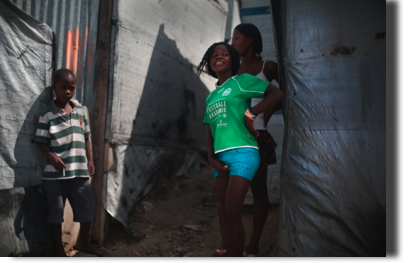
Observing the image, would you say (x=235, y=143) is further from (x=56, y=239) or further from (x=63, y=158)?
(x=56, y=239)

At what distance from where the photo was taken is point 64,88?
2.73m

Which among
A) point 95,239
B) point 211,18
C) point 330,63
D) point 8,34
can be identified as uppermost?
point 211,18

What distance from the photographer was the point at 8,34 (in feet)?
8.61

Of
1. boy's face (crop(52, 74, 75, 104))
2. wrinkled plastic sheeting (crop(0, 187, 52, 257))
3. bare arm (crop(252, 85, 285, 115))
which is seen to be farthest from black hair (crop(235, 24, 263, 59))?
wrinkled plastic sheeting (crop(0, 187, 52, 257))

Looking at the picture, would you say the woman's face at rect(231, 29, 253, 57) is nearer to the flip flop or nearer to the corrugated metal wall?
the corrugated metal wall

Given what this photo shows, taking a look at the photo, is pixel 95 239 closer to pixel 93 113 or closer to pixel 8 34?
pixel 93 113

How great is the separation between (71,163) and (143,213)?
1.14 metres

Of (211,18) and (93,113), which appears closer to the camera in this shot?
(93,113)

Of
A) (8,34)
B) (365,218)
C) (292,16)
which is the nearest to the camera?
(365,218)

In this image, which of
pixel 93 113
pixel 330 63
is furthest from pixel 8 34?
pixel 330 63

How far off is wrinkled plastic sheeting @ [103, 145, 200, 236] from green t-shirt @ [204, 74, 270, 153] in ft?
4.57

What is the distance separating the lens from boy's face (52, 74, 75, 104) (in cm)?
A: 272

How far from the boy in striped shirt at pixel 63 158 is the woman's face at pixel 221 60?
1.23 m

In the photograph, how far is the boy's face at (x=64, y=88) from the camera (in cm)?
272
